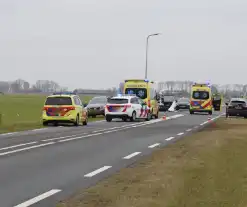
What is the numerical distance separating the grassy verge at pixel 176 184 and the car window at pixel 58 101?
1493 centimetres

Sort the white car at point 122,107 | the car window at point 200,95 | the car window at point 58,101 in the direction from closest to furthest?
the car window at point 58,101 < the white car at point 122,107 < the car window at point 200,95

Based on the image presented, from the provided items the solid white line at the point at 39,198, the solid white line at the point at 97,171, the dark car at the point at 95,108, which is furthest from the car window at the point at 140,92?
the solid white line at the point at 39,198

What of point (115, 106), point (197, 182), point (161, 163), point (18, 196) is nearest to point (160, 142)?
point (161, 163)

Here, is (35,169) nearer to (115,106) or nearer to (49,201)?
(49,201)

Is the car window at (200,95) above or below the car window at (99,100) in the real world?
above

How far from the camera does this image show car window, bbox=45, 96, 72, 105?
29016mm

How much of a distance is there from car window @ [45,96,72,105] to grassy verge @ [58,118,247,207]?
49.0 feet

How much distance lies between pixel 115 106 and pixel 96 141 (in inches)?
621

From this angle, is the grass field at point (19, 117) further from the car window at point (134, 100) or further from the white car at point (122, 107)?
the car window at point (134, 100)

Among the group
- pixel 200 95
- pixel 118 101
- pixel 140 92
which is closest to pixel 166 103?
pixel 200 95

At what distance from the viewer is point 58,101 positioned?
95.6 ft

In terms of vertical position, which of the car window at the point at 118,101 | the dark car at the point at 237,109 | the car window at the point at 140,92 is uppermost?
the car window at the point at 140,92

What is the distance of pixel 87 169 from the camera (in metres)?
11.4

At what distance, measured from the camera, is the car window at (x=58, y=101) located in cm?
2902
